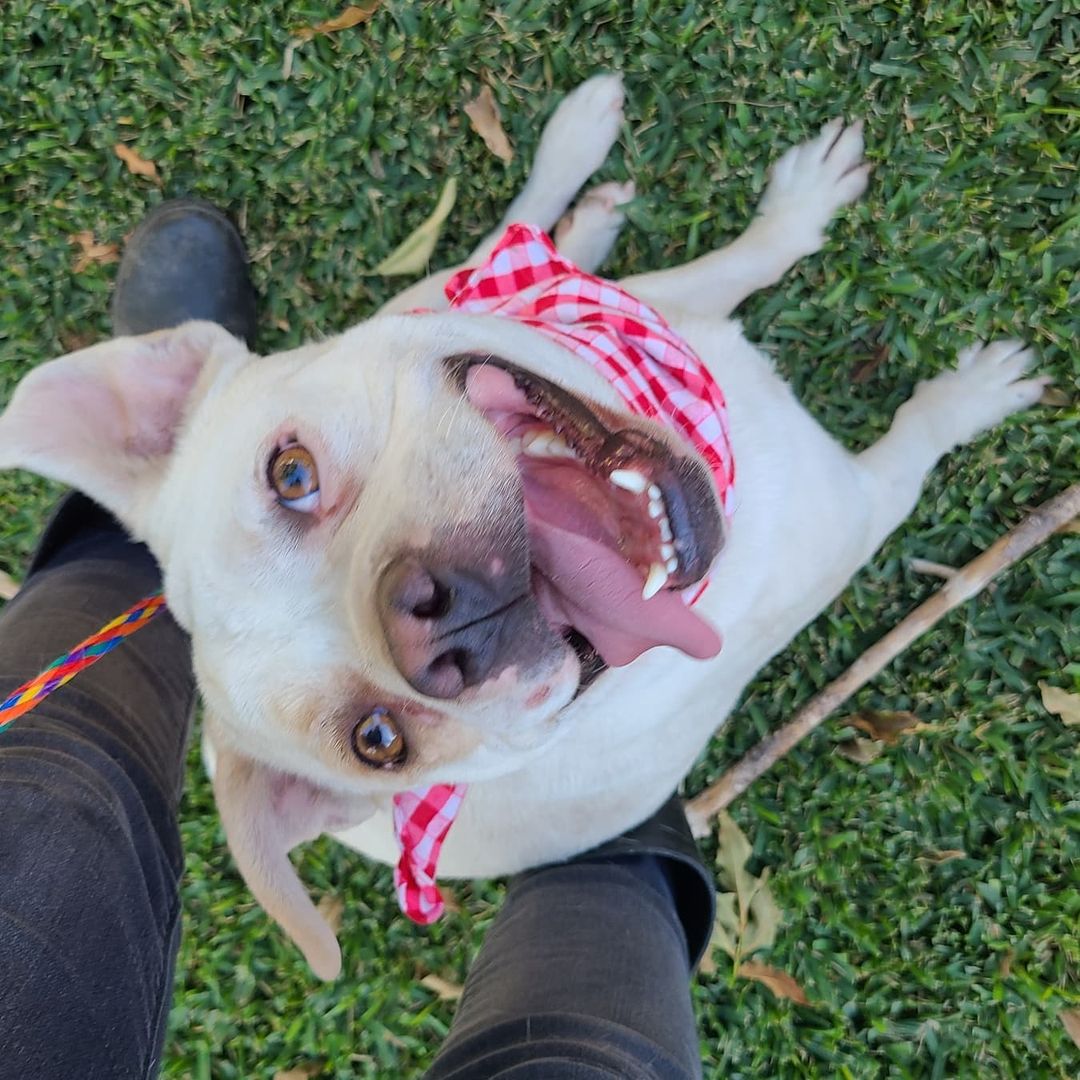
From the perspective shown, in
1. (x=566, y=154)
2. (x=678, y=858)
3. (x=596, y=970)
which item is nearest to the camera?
(x=596, y=970)

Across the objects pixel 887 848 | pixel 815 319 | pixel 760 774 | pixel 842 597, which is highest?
pixel 815 319

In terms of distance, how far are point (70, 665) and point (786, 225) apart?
2.68 m

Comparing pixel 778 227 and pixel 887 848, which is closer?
pixel 778 227

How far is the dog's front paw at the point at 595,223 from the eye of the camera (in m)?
3.66

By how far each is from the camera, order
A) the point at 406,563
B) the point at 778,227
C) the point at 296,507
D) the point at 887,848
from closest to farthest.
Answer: the point at 406,563
the point at 296,507
the point at 778,227
the point at 887,848

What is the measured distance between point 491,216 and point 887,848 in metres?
2.86

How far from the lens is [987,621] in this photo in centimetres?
360

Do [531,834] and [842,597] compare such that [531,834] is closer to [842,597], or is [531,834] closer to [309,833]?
[309,833]

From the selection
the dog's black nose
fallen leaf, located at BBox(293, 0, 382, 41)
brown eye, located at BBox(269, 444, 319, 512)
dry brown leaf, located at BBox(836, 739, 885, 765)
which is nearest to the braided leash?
brown eye, located at BBox(269, 444, 319, 512)

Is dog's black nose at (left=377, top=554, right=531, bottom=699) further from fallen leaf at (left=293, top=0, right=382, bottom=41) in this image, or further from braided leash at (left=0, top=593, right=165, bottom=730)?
fallen leaf at (left=293, top=0, right=382, bottom=41)

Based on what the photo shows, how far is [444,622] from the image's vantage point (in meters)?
1.75

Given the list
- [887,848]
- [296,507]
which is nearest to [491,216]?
[296,507]

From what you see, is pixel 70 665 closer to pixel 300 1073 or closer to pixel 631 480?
pixel 631 480

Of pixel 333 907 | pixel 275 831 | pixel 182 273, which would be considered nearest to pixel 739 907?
pixel 333 907
